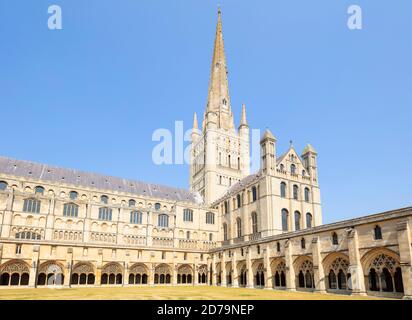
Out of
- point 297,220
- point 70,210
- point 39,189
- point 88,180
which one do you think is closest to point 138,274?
point 70,210

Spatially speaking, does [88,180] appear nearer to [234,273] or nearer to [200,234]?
[200,234]

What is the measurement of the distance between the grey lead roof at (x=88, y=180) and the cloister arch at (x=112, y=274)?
16.3m

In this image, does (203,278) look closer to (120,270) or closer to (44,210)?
(120,270)

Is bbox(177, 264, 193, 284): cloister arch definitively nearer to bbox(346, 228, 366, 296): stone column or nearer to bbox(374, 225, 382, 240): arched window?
bbox(346, 228, 366, 296): stone column

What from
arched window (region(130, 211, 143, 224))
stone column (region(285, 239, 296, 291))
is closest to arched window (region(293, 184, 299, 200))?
stone column (region(285, 239, 296, 291))

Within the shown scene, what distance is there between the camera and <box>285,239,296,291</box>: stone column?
34125 mm

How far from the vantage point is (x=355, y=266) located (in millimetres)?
27094

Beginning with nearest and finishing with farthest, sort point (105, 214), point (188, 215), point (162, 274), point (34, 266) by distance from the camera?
point (34, 266) → point (162, 274) → point (105, 214) → point (188, 215)

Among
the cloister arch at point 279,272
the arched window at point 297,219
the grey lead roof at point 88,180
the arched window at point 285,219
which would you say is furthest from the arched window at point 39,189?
the arched window at point 297,219

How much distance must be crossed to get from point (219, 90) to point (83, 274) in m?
53.4

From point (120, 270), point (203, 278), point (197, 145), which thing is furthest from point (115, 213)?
point (197, 145)

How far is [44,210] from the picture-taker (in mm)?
49562

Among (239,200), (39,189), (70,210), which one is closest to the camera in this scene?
(70,210)

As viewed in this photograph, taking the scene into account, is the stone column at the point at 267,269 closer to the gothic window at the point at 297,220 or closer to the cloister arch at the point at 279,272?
the cloister arch at the point at 279,272
